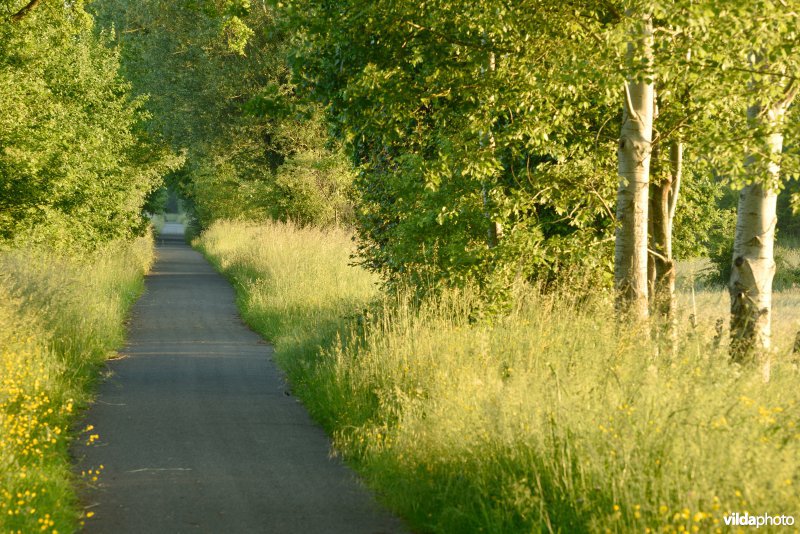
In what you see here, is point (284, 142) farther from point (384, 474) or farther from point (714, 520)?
point (714, 520)

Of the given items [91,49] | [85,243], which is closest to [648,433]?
[85,243]

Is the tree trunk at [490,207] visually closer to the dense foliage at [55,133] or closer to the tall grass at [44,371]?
the tall grass at [44,371]

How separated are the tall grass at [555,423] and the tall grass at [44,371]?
257cm

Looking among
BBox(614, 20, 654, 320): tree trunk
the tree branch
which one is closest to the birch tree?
BBox(614, 20, 654, 320): tree trunk

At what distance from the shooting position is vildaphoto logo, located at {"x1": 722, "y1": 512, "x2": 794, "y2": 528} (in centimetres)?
516

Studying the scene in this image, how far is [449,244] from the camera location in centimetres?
1280

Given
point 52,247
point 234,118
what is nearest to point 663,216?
point 52,247

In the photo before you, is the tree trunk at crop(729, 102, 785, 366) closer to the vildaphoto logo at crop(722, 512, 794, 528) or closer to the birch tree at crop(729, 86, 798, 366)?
the birch tree at crop(729, 86, 798, 366)

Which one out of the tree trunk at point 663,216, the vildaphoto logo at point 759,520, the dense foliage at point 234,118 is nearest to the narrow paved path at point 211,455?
the vildaphoto logo at point 759,520

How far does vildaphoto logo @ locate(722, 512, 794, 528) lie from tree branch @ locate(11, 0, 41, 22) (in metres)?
15.1

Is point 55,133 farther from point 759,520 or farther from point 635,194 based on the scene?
point 759,520

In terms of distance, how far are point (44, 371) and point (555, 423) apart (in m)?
6.63

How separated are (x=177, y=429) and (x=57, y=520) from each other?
11.9 ft

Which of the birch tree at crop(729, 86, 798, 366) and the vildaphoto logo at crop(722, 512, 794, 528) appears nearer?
the vildaphoto logo at crop(722, 512, 794, 528)
